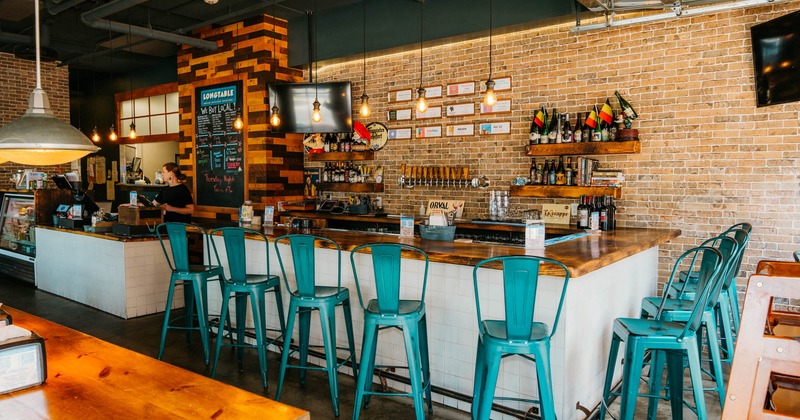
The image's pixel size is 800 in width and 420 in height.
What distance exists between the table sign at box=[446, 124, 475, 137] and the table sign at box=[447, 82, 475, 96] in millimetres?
395

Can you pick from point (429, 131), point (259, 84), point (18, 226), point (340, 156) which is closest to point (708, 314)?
point (429, 131)

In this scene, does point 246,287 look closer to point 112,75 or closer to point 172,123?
point 172,123

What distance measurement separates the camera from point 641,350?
2777mm

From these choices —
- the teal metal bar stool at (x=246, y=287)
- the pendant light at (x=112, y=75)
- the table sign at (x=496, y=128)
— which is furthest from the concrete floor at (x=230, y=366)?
the table sign at (x=496, y=128)

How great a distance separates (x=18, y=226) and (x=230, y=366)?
5.63 metres

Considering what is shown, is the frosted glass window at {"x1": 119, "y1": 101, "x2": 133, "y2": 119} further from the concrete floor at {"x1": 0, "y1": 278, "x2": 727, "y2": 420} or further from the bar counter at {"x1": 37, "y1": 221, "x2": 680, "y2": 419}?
the bar counter at {"x1": 37, "y1": 221, "x2": 680, "y2": 419}

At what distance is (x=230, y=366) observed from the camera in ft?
14.5

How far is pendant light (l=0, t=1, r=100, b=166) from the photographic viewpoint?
6.62 feet

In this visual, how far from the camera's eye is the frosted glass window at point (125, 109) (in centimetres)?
1075

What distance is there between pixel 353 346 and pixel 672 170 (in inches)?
140

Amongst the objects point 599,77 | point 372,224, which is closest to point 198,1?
point 372,224

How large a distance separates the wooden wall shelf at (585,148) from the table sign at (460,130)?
2.82 ft

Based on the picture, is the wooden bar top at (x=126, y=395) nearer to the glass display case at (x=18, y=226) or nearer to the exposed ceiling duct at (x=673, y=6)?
the exposed ceiling duct at (x=673, y=6)

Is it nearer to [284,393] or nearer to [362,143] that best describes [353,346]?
[284,393]
